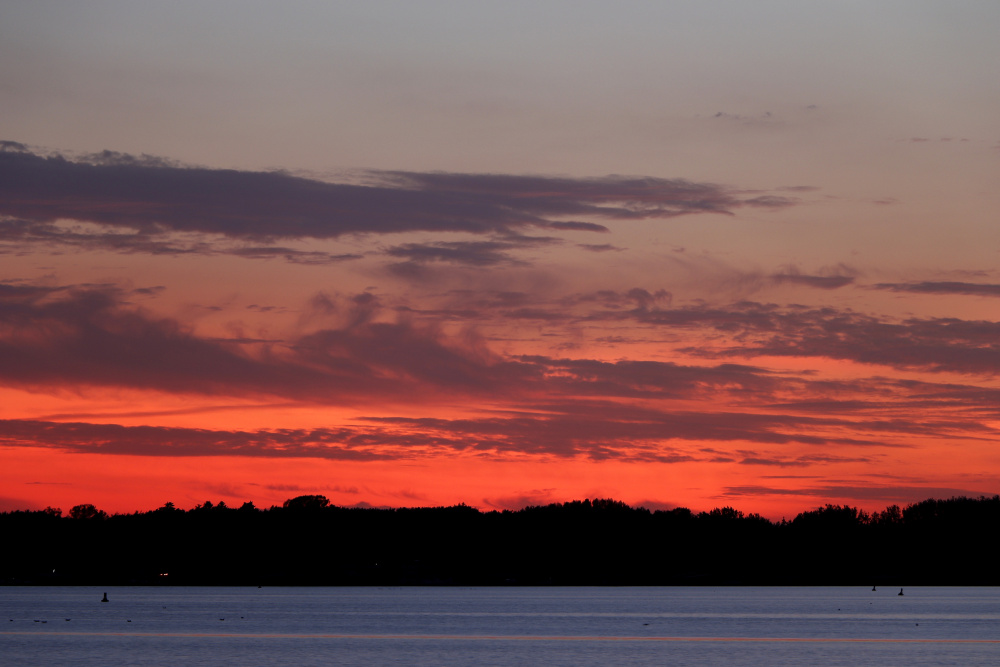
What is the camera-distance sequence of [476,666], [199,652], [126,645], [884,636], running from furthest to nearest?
[884,636] → [126,645] → [199,652] → [476,666]

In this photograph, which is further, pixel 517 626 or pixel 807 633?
pixel 517 626

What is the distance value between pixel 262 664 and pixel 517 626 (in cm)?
7949

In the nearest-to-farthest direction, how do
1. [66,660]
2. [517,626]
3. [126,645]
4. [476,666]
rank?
[476,666] < [66,660] < [126,645] < [517,626]

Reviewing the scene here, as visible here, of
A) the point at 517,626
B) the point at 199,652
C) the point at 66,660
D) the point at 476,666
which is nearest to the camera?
the point at 476,666

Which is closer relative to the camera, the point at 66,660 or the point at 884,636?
the point at 66,660

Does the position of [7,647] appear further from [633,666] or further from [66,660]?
[633,666]

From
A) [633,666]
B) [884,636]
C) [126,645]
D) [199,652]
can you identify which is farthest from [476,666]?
[884,636]

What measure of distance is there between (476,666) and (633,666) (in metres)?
14.0

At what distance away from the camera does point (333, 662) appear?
376 feet

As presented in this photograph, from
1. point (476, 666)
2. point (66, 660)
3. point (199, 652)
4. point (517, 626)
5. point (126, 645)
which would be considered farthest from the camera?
point (517, 626)

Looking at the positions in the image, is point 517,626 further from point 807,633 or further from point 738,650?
point 738,650

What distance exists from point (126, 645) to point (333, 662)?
122 ft

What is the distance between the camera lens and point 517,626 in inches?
7328

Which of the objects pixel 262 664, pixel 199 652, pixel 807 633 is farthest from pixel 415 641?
pixel 807 633
